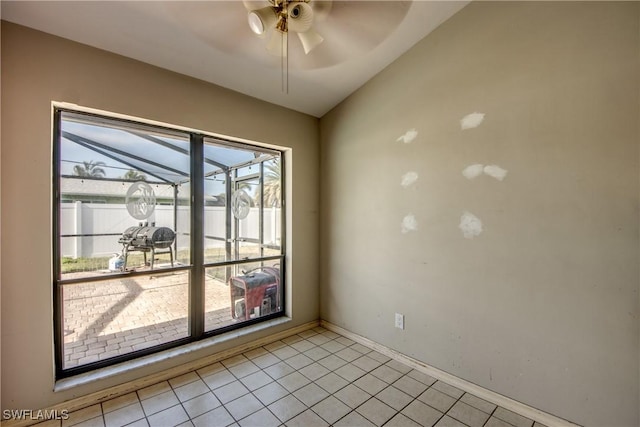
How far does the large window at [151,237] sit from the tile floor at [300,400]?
406mm

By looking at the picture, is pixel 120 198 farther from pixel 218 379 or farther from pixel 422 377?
pixel 422 377

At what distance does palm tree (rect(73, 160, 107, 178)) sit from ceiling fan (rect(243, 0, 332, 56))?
5.44 feet

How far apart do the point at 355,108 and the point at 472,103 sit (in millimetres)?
1220

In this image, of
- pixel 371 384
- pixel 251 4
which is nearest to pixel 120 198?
pixel 251 4

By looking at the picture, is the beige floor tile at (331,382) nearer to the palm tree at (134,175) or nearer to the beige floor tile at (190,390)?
the beige floor tile at (190,390)

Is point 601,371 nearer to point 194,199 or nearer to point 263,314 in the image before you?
point 263,314

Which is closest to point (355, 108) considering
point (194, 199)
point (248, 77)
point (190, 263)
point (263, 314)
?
point (248, 77)

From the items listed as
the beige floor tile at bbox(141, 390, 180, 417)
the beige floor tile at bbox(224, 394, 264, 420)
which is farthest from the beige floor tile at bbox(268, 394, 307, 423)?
the beige floor tile at bbox(141, 390, 180, 417)

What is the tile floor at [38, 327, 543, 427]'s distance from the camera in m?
1.85

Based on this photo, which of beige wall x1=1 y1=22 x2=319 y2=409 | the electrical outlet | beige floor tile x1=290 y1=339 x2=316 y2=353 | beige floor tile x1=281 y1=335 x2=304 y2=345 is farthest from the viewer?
beige floor tile x1=281 y1=335 x2=304 y2=345

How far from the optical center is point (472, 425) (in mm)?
1816

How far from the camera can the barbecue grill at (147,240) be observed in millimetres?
2289

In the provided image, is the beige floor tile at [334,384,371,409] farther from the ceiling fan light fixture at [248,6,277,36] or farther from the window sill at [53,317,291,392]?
the ceiling fan light fixture at [248,6,277,36]

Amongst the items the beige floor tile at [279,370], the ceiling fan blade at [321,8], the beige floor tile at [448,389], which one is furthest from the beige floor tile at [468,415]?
the ceiling fan blade at [321,8]
